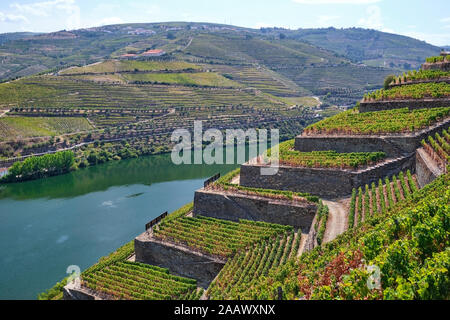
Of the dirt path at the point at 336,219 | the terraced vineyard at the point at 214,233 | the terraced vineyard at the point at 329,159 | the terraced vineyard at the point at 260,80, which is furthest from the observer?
the terraced vineyard at the point at 260,80

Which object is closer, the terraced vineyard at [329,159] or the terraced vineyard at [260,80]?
the terraced vineyard at [329,159]

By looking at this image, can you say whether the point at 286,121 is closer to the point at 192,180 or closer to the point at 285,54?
the point at 192,180

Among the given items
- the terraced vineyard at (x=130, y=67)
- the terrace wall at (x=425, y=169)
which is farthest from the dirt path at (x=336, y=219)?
the terraced vineyard at (x=130, y=67)

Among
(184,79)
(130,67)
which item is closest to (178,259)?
(184,79)

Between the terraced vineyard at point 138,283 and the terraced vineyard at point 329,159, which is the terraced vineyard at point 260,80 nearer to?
the terraced vineyard at point 329,159

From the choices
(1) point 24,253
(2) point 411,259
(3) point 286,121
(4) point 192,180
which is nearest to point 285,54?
(3) point 286,121

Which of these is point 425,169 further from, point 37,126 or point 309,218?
point 37,126

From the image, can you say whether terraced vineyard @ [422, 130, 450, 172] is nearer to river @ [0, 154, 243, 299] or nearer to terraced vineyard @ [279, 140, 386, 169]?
terraced vineyard @ [279, 140, 386, 169]
